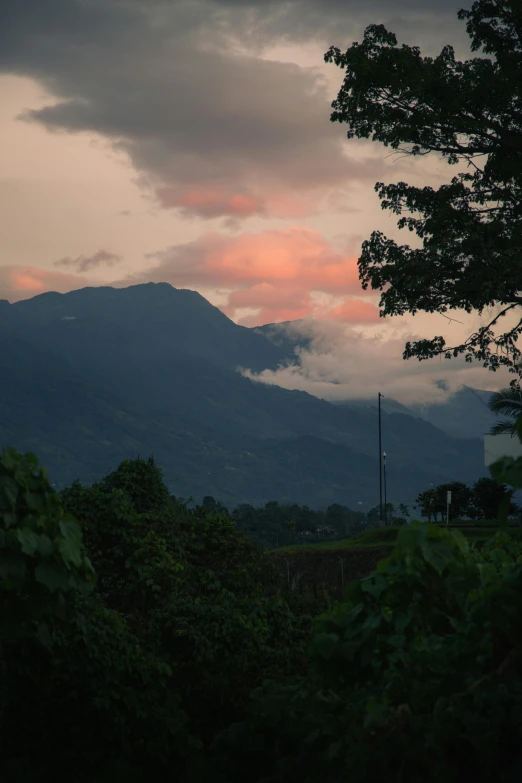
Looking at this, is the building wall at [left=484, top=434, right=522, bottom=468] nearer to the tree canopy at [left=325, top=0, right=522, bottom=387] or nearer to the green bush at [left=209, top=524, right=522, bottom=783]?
the tree canopy at [left=325, top=0, right=522, bottom=387]

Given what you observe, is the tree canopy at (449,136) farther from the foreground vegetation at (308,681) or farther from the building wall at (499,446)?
the building wall at (499,446)

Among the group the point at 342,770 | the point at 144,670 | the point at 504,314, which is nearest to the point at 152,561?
the point at 144,670

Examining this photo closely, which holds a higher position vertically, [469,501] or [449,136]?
[449,136]

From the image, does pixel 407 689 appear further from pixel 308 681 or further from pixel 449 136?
pixel 449 136

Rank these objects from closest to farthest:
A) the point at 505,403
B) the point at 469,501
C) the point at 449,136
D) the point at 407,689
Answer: the point at 407,689, the point at 449,136, the point at 505,403, the point at 469,501

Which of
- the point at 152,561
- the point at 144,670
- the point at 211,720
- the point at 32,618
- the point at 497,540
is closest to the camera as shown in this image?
the point at 32,618

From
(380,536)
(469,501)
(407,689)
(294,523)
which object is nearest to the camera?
(407,689)

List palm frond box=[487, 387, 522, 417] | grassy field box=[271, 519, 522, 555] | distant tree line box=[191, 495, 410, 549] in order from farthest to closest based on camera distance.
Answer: distant tree line box=[191, 495, 410, 549] → palm frond box=[487, 387, 522, 417] → grassy field box=[271, 519, 522, 555]

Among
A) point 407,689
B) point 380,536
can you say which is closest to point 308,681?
point 407,689

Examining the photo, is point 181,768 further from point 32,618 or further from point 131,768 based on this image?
point 32,618

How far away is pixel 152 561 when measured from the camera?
12.0 m

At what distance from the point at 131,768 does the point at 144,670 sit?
140 centimetres

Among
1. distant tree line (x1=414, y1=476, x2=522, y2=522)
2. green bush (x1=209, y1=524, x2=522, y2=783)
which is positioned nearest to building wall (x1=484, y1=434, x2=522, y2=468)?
distant tree line (x1=414, y1=476, x2=522, y2=522)

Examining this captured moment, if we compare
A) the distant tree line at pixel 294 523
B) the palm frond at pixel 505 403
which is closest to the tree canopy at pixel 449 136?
the palm frond at pixel 505 403
